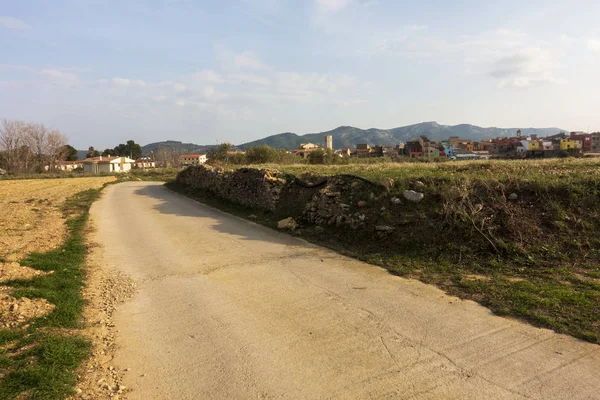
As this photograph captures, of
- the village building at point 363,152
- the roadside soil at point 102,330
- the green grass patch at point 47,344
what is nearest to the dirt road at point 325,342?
the roadside soil at point 102,330

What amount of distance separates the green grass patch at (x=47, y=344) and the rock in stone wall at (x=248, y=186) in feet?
23.4

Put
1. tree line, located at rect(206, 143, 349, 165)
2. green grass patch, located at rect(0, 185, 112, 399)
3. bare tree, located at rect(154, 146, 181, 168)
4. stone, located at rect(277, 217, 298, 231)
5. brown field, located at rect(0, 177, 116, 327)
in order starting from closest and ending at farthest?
green grass patch, located at rect(0, 185, 112, 399)
brown field, located at rect(0, 177, 116, 327)
stone, located at rect(277, 217, 298, 231)
tree line, located at rect(206, 143, 349, 165)
bare tree, located at rect(154, 146, 181, 168)

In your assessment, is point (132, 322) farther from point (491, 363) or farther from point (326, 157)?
point (326, 157)

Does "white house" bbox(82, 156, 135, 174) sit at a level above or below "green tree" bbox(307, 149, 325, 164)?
above

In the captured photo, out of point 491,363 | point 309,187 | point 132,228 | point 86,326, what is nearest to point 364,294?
point 491,363

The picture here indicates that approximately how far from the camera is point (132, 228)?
12000 mm

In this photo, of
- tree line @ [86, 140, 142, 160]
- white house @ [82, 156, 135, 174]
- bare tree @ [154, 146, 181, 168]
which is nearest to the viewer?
white house @ [82, 156, 135, 174]

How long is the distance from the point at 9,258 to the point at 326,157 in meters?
31.4

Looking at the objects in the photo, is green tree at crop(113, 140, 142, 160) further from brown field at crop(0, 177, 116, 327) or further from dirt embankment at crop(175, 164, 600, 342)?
dirt embankment at crop(175, 164, 600, 342)

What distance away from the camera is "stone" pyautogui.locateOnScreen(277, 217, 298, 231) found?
10.3 metres

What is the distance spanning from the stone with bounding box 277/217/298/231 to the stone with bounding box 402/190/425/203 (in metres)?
3.26

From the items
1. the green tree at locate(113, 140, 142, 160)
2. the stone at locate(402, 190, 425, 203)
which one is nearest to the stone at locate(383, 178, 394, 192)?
the stone at locate(402, 190, 425, 203)

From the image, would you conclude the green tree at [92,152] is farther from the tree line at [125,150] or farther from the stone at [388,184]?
the stone at [388,184]

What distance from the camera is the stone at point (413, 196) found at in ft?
27.5
